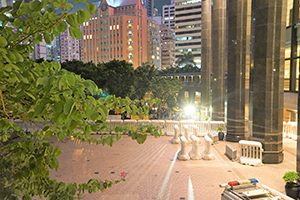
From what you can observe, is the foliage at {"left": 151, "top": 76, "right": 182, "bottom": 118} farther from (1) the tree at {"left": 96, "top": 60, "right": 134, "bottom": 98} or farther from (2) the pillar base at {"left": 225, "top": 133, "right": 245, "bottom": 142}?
(2) the pillar base at {"left": 225, "top": 133, "right": 245, "bottom": 142}

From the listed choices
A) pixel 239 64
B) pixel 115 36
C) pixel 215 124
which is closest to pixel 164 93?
pixel 215 124

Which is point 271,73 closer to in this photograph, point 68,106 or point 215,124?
point 215,124

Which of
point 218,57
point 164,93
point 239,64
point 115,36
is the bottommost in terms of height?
point 164,93

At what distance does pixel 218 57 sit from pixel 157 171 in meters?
15.4

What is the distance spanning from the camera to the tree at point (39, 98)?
1.65 metres

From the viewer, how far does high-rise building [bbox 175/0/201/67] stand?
11719cm

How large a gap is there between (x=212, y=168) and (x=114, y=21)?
116 metres

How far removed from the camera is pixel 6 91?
2164mm

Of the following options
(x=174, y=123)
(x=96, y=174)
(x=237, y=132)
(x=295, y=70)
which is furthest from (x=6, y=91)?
(x=295, y=70)

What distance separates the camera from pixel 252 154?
13492mm

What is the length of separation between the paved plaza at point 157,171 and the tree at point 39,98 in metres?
7.43

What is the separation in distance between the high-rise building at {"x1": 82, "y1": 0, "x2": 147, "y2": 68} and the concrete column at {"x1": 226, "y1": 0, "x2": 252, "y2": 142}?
335 ft

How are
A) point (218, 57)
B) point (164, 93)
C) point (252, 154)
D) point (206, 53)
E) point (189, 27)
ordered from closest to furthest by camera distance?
point (252, 154) → point (218, 57) → point (206, 53) → point (164, 93) → point (189, 27)

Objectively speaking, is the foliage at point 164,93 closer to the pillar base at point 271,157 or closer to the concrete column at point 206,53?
the concrete column at point 206,53
